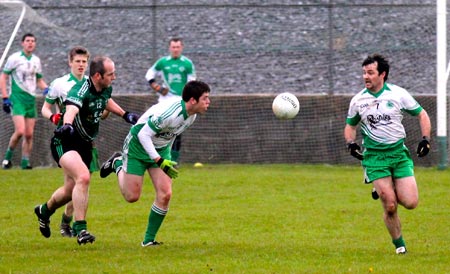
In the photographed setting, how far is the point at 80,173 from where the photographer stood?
1034cm

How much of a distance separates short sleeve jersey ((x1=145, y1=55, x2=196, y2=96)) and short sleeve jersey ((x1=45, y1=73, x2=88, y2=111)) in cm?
669

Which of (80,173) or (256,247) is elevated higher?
(80,173)

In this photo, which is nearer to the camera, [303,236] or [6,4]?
[303,236]

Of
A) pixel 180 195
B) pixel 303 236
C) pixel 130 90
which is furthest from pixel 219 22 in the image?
pixel 303 236

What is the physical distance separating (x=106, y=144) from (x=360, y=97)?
389 inches

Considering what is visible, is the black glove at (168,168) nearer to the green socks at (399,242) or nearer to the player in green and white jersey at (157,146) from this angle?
the player in green and white jersey at (157,146)

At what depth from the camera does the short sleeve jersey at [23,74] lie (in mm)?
18219

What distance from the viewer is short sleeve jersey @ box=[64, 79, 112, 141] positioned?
34.1ft

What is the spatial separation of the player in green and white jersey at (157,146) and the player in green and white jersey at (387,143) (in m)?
1.57

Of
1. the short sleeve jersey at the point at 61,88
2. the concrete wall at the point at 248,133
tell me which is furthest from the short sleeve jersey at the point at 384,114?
the concrete wall at the point at 248,133

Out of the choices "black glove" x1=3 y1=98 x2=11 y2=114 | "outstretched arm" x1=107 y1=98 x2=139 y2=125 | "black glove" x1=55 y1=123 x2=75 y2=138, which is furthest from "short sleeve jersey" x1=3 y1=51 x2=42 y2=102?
"black glove" x1=55 y1=123 x2=75 y2=138

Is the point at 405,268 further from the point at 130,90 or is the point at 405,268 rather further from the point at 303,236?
the point at 130,90

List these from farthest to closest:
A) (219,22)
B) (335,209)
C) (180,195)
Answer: (219,22) < (180,195) < (335,209)

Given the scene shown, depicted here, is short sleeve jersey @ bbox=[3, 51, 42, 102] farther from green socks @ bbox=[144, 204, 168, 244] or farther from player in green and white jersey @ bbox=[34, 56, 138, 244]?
green socks @ bbox=[144, 204, 168, 244]
